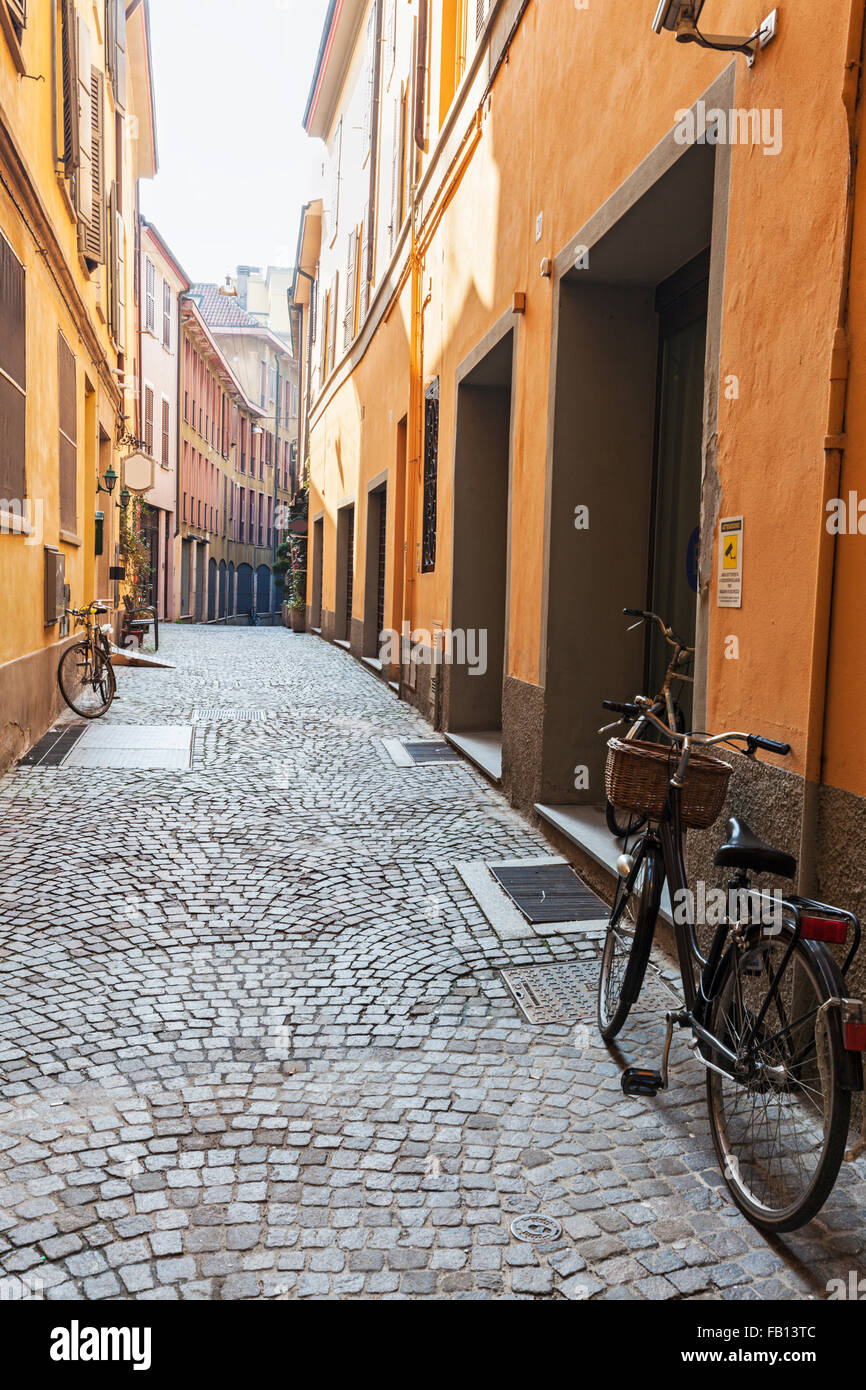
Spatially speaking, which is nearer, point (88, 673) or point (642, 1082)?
point (642, 1082)

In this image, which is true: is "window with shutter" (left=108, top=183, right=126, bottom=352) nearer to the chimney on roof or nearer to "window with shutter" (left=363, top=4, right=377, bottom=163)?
"window with shutter" (left=363, top=4, right=377, bottom=163)

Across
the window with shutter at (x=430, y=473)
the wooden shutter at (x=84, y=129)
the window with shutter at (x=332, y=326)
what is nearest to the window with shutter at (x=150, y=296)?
the window with shutter at (x=332, y=326)

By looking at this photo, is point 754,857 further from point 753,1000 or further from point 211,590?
point 211,590

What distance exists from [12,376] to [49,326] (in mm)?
2147

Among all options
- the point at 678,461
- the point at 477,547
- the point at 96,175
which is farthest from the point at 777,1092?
the point at 96,175

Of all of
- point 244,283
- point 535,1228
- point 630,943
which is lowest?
point 535,1228

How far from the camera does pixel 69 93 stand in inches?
395

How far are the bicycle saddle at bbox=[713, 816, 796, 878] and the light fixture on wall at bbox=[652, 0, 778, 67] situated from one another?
9.02 ft

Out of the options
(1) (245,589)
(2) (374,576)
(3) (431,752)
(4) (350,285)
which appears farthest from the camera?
(1) (245,589)

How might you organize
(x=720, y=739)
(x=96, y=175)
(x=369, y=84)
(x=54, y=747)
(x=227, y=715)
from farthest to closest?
(x=369, y=84)
(x=96, y=175)
(x=227, y=715)
(x=54, y=747)
(x=720, y=739)

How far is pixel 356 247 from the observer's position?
18.7m

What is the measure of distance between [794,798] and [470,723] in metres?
6.39
